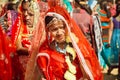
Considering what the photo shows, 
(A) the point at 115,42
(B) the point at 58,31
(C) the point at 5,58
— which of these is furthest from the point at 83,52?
(A) the point at 115,42

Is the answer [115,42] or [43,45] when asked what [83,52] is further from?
[115,42]

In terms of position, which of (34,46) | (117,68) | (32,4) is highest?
(32,4)

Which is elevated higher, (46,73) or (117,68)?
(46,73)

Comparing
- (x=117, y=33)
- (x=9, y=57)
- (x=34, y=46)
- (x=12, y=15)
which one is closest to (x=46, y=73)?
(x=34, y=46)

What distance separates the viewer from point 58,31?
3.91 meters

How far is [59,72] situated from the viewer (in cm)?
386

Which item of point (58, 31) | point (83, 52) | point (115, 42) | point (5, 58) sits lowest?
point (115, 42)

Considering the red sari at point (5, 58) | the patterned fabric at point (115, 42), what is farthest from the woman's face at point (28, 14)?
the patterned fabric at point (115, 42)

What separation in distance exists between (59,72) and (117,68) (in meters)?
5.50

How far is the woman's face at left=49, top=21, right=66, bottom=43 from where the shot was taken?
3914 mm

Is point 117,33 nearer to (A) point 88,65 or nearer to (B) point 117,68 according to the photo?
(B) point 117,68

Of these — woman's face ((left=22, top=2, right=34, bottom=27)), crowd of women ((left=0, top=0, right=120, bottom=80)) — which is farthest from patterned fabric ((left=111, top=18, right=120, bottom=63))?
woman's face ((left=22, top=2, right=34, bottom=27))

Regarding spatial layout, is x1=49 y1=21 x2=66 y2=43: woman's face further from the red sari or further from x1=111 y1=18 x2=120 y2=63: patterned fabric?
x1=111 y1=18 x2=120 y2=63: patterned fabric

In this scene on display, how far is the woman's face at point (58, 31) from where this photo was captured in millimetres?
3914
